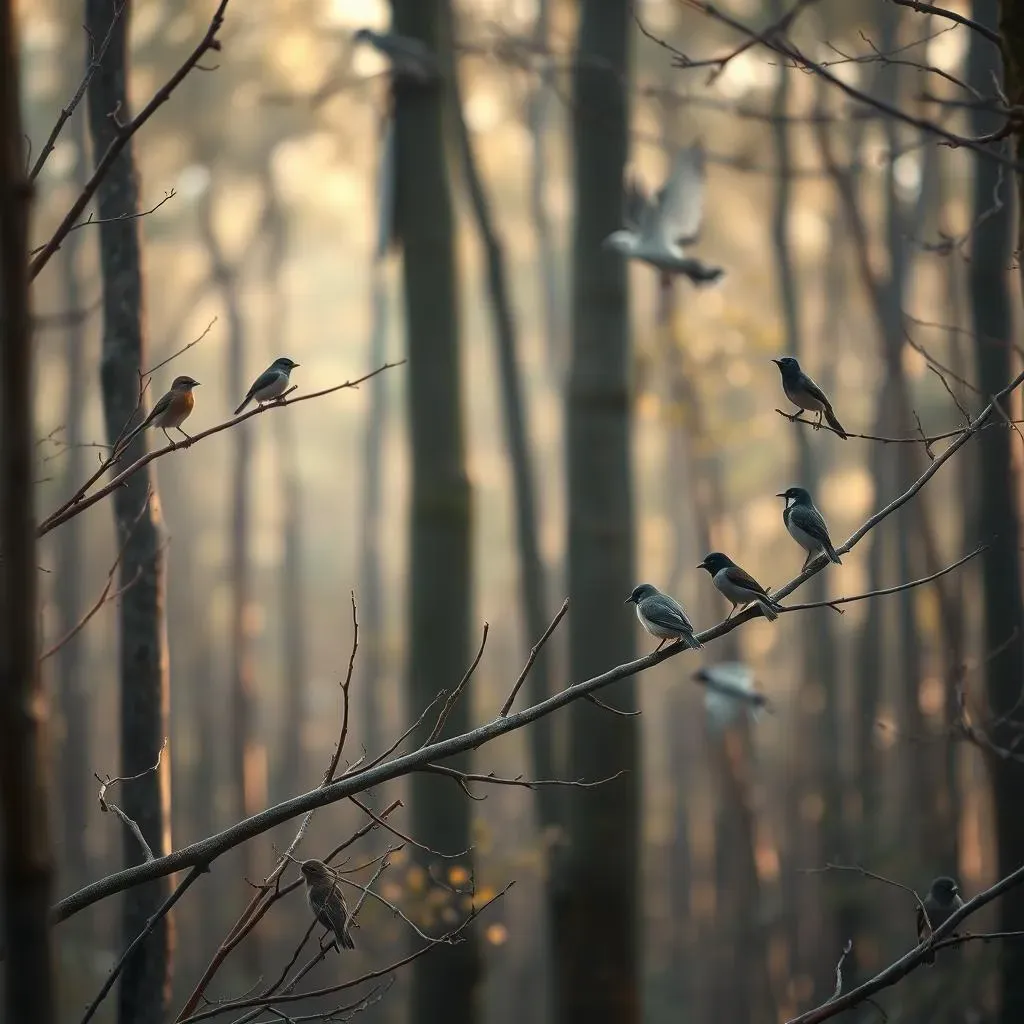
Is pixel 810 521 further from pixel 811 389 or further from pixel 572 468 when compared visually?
pixel 572 468

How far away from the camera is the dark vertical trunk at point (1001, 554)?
20.2 ft

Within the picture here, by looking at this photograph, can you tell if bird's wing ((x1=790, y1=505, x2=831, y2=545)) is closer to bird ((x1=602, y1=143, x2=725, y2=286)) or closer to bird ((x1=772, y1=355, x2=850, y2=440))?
bird ((x1=772, y1=355, x2=850, y2=440))

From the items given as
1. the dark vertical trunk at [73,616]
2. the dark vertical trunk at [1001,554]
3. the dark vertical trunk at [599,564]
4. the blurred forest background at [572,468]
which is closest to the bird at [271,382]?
the blurred forest background at [572,468]

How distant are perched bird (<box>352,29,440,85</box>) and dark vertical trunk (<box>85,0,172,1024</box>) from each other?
2566mm

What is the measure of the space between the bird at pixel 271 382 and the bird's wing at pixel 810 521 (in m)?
1.86

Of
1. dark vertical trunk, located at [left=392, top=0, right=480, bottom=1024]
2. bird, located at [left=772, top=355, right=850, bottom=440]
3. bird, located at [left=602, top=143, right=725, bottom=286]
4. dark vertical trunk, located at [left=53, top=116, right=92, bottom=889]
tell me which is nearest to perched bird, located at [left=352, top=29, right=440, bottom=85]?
dark vertical trunk, located at [left=392, top=0, right=480, bottom=1024]

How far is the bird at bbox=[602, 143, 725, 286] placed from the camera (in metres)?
6.26

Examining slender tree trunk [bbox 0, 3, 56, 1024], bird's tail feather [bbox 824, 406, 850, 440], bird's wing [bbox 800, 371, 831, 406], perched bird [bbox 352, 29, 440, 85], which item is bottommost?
slender tree trunk [bbox 0, 3, 56, 1024]

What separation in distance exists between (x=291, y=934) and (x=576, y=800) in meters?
16.9

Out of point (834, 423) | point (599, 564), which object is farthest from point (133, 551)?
point (599, 564)

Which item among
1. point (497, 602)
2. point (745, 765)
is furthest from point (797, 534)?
point (497, 602)

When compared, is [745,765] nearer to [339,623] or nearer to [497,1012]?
[497,1012]

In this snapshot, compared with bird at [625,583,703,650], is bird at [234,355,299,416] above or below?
above

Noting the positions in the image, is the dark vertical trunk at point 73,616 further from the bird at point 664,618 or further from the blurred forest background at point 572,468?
the bird at point 664,618
